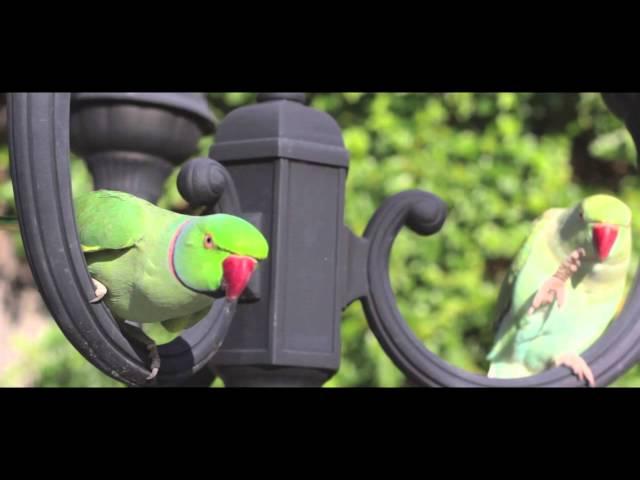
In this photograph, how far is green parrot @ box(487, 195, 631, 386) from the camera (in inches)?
98.3

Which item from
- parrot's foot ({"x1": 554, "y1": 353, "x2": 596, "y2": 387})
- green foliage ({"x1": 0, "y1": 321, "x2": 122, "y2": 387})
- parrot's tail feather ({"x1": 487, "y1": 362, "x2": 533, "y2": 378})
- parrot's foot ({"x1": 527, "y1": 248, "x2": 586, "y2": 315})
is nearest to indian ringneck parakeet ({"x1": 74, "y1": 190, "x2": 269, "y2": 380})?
parrot's foot ({"x1": 554, "y1": 353, "x2": 596, "y2": 387})

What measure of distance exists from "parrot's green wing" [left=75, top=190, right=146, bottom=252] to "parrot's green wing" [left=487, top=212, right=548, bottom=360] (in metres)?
1.30

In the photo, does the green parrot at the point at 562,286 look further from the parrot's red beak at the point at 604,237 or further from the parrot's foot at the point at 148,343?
the parrot's foot at the point at 148,343

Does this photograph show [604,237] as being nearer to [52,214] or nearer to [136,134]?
[136,134]

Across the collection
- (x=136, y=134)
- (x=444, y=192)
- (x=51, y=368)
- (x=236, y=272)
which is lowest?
(x=51, y=368)

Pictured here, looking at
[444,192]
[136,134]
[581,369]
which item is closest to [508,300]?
[581,369]

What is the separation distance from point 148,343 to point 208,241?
0.55 ft

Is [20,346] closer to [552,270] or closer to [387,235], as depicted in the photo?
[552,270]

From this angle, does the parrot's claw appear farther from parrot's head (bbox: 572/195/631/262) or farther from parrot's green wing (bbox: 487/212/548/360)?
parrot's green wing (bbox: 487/212/548/360)

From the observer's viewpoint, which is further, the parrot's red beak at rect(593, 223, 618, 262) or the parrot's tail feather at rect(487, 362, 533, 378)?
the parrot's tail feather at rect(487, 362, 533, 378)

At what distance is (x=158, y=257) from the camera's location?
1.66 meters

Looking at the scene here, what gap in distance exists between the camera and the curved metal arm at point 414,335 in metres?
1.84

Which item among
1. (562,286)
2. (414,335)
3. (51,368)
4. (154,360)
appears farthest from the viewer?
(51,368)

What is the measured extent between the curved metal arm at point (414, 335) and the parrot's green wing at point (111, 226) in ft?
1.31
